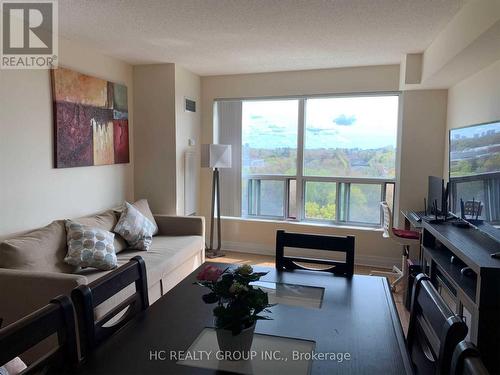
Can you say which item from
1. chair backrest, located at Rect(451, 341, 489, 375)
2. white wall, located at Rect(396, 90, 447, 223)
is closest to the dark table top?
chair backrest, located at Rect(451, 341, 489, 375)

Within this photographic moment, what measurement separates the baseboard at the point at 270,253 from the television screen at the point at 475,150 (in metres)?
1.69

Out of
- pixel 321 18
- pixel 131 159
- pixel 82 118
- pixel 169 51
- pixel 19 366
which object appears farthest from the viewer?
pixel 131 159

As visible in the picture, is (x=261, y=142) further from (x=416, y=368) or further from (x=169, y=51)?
(x=416, y=368)

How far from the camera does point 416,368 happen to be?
3.95 ft

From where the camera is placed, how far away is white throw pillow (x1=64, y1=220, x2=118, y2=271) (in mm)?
2684

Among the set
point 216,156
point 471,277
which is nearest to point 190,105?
point 216,156

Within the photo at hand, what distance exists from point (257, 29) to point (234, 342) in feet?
8.62

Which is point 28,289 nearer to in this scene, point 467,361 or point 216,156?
point 467,361

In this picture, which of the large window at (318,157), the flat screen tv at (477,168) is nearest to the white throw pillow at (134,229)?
the large window at (318,157)

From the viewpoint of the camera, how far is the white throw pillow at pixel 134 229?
3.41 meters

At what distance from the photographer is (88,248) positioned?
274cm

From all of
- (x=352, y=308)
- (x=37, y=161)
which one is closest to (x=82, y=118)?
(x=37, y=161)

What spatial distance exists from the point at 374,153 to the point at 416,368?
3.49 m

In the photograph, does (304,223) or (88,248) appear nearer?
(88,248)
